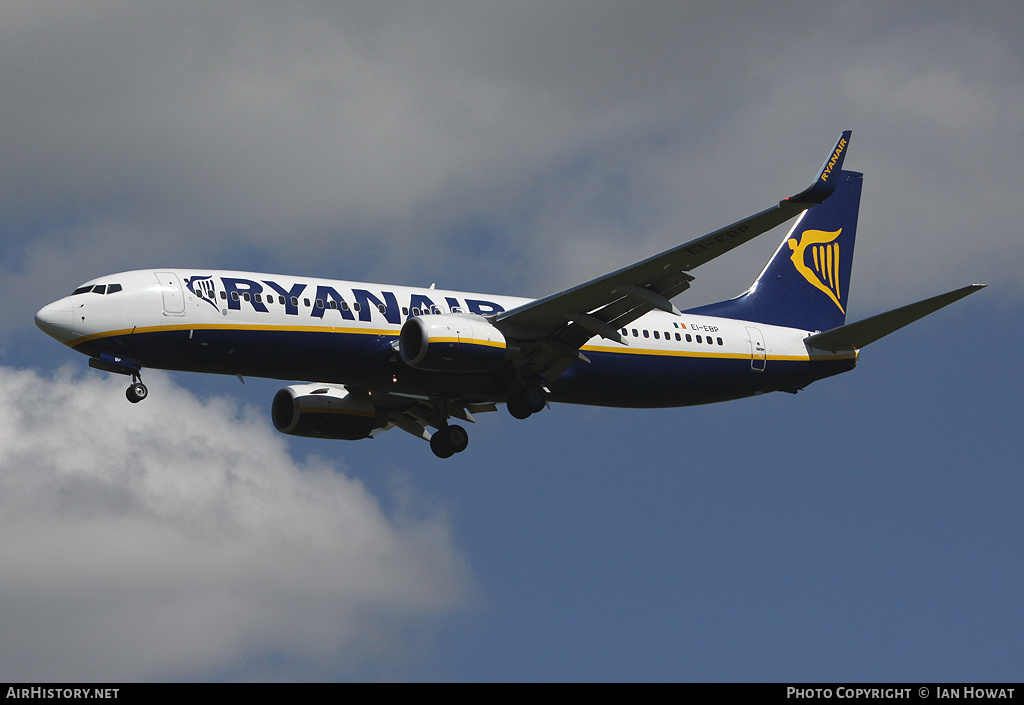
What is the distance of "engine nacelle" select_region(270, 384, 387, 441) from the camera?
42.6 metres

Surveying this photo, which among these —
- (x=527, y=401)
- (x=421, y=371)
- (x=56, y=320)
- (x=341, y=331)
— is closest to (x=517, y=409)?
(x=527, y=401)

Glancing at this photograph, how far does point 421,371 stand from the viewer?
122 feet

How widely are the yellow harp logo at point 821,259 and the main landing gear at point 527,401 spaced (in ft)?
45.5

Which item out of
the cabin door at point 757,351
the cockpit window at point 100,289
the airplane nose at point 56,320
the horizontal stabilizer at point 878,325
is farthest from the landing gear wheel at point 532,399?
the airplane nose at point 56,320

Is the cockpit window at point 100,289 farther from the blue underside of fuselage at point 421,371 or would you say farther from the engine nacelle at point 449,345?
the engine nacelle at point 449,345

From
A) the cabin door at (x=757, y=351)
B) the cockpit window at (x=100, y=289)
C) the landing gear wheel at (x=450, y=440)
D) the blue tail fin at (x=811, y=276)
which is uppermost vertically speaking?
the blue tail fin at (x=811, y=276)

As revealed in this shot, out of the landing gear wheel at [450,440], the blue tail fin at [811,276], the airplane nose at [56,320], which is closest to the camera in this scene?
the airplane nose at [56,320]

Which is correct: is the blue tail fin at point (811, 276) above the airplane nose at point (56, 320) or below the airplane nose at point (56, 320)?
above

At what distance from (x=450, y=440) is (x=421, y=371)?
5.66 meters

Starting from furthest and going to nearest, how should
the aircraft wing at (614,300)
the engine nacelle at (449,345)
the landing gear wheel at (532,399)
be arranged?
the landing gear wheel at (532,399)
the engine nacelle at (449,345)
the aircraft wing at (614,300)

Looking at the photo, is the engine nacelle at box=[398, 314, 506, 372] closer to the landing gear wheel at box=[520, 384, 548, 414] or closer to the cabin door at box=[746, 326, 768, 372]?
the landing gear wheel at box=[520, 384, 548, 414]

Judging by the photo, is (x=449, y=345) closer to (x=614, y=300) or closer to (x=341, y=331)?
(x=341, y=331)

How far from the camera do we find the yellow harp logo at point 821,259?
157ft

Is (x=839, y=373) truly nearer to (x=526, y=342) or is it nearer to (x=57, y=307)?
(x=526, y=342)
